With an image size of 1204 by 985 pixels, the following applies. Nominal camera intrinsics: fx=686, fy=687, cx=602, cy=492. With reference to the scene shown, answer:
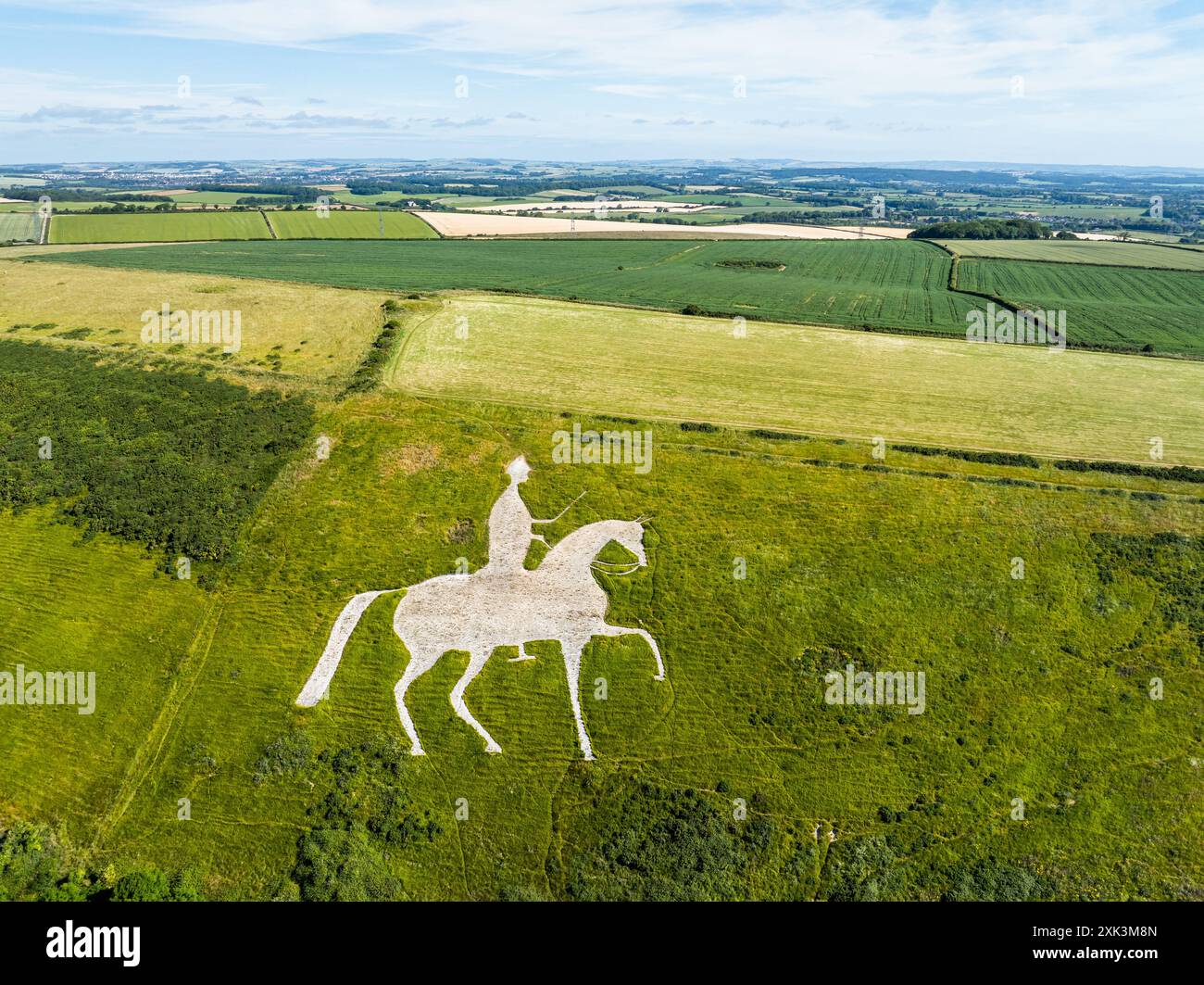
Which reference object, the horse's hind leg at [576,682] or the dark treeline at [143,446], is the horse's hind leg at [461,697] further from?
the dark treeline at [143,446]

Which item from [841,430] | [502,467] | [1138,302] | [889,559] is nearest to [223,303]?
[502,467]

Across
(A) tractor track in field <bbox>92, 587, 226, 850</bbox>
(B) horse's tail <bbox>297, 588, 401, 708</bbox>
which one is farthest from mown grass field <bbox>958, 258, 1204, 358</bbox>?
(A) tractor track in field <bbox>92, 587, 226, 850</bbox>

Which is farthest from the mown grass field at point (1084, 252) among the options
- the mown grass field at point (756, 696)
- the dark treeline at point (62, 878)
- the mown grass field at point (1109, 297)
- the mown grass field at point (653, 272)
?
the dark treeline at point (62, 878)

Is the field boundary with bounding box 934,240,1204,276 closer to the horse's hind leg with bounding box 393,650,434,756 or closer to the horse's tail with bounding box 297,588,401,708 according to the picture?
the horse's tail with bounding box 297,588,401,708

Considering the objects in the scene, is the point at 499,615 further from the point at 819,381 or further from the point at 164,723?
the point at 819,381

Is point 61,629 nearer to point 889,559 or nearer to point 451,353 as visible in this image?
point 451,353
